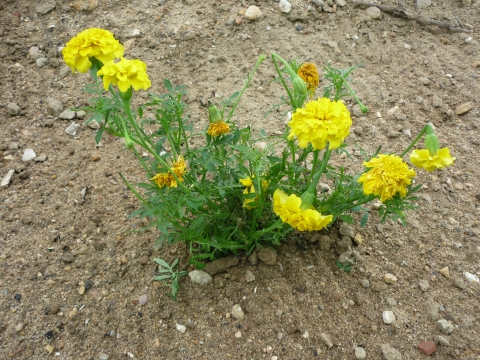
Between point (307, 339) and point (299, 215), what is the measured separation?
0.63 meters

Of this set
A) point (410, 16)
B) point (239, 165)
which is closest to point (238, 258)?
point (239, 165)

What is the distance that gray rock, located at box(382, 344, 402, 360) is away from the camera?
169 centimetres

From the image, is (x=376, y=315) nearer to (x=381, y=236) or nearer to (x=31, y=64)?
(x=381, y=236)

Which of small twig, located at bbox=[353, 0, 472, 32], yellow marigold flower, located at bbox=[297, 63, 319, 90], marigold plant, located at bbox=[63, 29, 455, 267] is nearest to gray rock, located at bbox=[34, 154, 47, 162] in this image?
marigold plant, located at bbox=[63, 29, 455, 267]

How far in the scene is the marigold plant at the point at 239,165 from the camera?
4.33ft

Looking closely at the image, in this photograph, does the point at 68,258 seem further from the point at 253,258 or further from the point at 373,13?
the point at 373,13

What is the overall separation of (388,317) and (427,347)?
0.57ft

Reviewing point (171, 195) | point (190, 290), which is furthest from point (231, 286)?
point (171, 195)

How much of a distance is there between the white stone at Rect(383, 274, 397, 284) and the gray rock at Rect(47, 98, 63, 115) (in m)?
2.00

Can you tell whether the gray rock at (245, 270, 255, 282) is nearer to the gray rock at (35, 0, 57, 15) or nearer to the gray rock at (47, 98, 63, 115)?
the gray rock at (47, 98, 63, 115)

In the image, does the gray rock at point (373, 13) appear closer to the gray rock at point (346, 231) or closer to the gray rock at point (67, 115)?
the gray rock at point (346, 231)

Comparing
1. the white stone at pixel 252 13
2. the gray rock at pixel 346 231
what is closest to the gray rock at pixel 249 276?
the gray rock at pixel 346 231

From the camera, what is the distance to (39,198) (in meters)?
2.21

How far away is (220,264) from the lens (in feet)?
6.33
